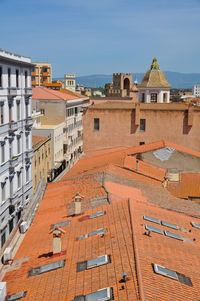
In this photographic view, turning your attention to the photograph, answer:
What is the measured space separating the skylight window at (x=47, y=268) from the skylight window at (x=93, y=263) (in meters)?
0.92

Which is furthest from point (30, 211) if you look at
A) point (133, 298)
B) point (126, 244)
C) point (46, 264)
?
point (133, 298)

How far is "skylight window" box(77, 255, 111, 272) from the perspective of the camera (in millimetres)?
15134

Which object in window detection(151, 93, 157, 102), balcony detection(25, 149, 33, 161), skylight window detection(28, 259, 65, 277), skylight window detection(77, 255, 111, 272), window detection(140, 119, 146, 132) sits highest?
window detection(151, 93, 157, 102)

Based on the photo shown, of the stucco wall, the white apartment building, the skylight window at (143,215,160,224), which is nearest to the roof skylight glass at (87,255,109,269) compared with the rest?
the skylight window at (143,215,160,224)

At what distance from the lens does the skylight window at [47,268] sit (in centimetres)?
1605

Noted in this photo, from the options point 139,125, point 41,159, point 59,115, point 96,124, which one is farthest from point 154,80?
point 41,159

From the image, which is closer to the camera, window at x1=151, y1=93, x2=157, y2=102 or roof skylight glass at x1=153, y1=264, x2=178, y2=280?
roof skylight glass at x1=153, y1=264, x2=178, y2=280

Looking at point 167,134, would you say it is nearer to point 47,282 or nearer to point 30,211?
point 30,211

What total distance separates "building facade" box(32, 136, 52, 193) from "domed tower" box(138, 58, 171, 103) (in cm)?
2600

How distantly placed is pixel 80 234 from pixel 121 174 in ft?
43.3

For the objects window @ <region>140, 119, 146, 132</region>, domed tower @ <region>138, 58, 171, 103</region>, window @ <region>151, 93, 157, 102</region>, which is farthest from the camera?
window @ <region>151, 93, 157, 102</region>

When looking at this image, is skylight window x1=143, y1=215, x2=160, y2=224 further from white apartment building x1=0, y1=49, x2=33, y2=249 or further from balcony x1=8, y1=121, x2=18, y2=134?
balcony x1=8, y1=121, x2=18, y2=134

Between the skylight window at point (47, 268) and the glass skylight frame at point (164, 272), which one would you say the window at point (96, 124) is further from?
the glass skylight frame at point (164, 272)

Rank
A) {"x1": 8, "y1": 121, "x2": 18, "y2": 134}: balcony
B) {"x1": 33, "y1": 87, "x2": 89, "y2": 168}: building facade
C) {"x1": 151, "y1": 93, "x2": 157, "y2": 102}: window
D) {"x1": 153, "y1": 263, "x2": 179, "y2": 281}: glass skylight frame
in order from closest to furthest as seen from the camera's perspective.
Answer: {"x1": 153, "y1": 263, "x2": 179, "y2": 281}: glass skylight frame
{"x1": 8, "y1": 121, "x2": 18, "y2": 134}: balcony
{"x1": 33, "y1": 87, "x2": 89, "y2": 168}: building facade
{"x1": 151, "y1": 93, "x2": 157, "y2": 102}: window
